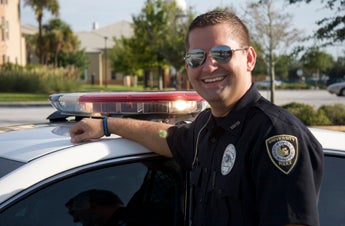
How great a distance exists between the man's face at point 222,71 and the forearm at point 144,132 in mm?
334

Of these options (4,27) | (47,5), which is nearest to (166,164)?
(4,27)

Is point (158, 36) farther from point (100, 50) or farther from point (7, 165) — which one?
→ point (100, 50)

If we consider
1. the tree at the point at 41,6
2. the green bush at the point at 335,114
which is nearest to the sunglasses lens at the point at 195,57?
the green bush at the point at 335,114

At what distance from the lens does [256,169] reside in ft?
5.32

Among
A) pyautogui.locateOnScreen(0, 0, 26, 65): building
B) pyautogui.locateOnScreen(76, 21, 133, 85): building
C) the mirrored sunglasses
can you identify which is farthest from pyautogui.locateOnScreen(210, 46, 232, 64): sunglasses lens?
pyautogui.locateOnScreen(76, 21, 133, 85): building

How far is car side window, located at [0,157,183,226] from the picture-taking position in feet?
5.94

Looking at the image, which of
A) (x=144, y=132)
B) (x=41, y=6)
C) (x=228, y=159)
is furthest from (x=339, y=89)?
(x=228, y=159)

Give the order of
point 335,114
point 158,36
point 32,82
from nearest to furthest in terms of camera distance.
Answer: point 335,114
point 32,82
point 158,36

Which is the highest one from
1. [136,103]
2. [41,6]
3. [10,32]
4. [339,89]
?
[41,6]

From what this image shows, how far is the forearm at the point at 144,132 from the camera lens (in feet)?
6.88

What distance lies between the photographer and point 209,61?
6.09 feet

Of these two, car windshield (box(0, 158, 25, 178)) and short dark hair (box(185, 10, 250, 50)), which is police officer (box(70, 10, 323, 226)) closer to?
short dark hair (box(185, 10, 250, 50))

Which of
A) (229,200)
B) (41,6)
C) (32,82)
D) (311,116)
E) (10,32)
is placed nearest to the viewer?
(229,200)

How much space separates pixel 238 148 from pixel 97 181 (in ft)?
1.77
